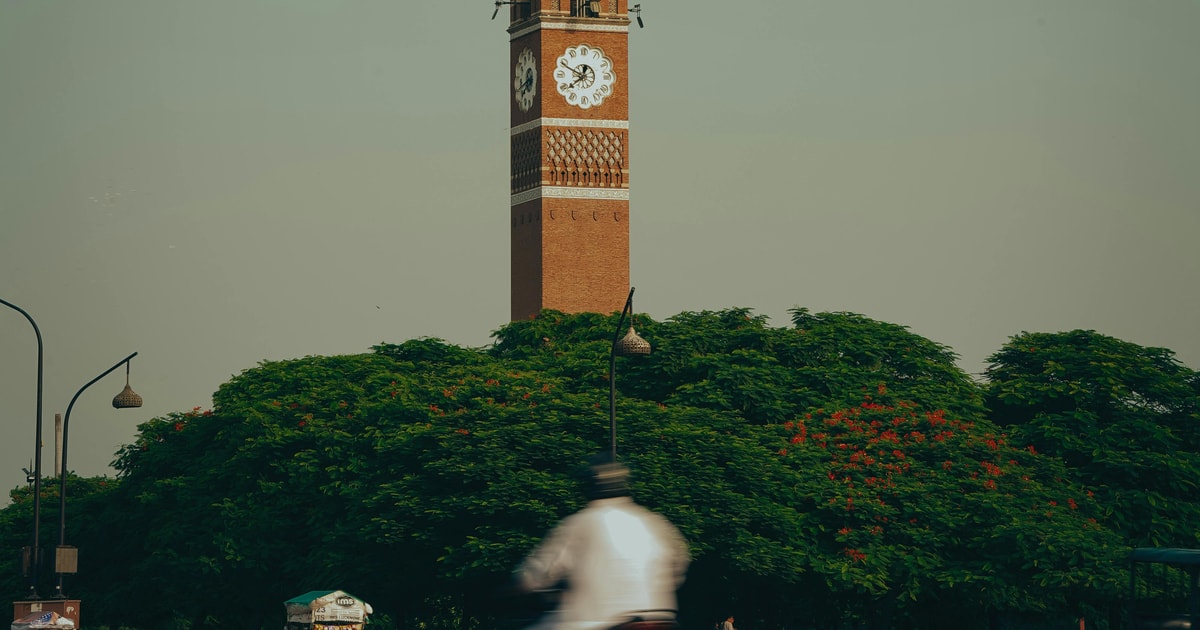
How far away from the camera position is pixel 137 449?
213ft

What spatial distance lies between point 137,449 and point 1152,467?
31.4m

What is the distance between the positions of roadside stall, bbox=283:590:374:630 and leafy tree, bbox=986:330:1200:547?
18373 millimetres

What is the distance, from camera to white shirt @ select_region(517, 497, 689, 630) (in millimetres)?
11070

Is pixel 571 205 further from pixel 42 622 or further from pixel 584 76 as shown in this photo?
pixel 42 622

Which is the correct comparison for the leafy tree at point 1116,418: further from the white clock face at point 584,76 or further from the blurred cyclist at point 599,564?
the blurred cyclist at point 599,564

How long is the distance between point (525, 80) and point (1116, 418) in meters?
33.8

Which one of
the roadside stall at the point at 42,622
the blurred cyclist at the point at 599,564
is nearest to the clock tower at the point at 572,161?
the roadside stall at the point at 42,622

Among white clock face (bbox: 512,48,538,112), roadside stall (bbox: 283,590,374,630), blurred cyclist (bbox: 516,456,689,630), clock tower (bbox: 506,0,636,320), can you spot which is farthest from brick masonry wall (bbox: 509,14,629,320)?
blurred cyclist (bbox: 516,456,689,630)

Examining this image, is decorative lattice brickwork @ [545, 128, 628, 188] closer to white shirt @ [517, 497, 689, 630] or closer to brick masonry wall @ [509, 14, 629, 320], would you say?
brick masonry wall @ [509, 14, 629, 320]

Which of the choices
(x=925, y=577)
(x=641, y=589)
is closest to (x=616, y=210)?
(x=925, y=577)

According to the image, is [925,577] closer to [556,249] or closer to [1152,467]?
[1152,467]

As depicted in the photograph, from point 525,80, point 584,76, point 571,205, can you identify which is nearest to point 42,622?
point 571,205

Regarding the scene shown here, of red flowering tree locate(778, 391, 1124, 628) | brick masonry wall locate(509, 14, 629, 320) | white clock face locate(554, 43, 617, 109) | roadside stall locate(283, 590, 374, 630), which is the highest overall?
white clock face locate(554, 43, 617, 109)

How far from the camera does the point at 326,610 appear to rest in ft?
164
